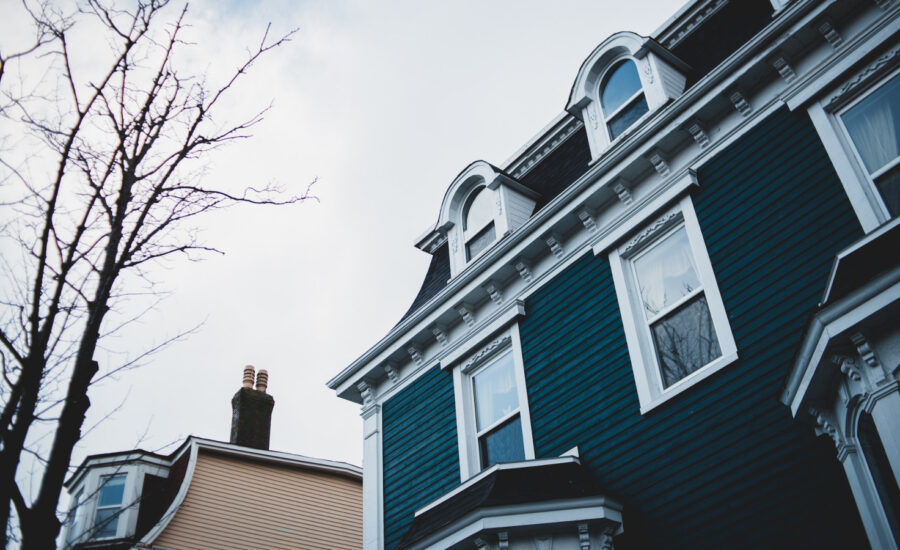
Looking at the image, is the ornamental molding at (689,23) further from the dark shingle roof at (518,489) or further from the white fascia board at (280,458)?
the white fascia board at (280,458)

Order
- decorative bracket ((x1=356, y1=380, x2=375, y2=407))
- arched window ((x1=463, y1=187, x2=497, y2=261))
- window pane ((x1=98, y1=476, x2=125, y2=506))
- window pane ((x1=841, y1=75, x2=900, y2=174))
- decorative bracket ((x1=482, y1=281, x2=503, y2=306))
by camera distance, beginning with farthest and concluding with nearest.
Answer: window pane ((x1=98, y1=476, x2=125, y2=506)) < decorative bracket ((x1=356, y1=380, x2=375, y2=407)) < arched window ((x1=463, y1=187, x2=497, y2=261)) < decorative bracket ((x1=482, y1=281, x2=503, y2=306)) < window pane ((x1=841, y1=75, x2=900, y2=174))

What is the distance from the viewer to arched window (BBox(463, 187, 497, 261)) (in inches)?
500

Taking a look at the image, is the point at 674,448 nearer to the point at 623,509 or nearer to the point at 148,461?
the point at 623,509

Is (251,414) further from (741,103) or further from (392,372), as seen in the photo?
(741,103)

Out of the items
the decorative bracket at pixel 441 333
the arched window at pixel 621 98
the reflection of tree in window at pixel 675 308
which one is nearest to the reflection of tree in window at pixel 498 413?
the decorative bracket at pixel 441 333

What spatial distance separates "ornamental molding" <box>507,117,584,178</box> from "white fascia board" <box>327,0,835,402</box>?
2363mm

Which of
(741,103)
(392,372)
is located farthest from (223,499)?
(741,103)

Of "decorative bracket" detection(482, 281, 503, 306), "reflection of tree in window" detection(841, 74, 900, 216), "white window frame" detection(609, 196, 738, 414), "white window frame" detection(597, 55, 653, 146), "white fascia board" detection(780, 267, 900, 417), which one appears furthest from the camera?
"decorative bracket" detection(482, 281, 503, 306)

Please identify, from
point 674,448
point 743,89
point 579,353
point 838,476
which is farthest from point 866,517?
point 743,89

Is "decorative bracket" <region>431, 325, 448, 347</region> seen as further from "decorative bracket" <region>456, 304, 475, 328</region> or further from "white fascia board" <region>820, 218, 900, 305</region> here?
"white fascia board" <region>820, 218, 900, 305</region>

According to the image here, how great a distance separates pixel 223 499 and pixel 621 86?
500 inches

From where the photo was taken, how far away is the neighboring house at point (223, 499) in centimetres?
1747

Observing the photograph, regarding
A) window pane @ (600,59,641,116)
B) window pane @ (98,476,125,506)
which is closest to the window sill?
window pane @ (600,59,641,116)

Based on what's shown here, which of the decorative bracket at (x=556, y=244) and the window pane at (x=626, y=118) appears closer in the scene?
the decorative bracket at (x=556, y=244)
